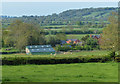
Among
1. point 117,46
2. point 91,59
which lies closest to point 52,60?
point 91,59

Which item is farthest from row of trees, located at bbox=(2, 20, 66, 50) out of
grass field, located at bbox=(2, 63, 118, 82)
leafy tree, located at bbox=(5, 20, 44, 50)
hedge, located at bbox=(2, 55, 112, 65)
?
grass field, located at bbox=(2, 63, 118, 82)

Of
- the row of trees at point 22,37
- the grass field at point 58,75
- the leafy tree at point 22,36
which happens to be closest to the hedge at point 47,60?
the grass field at point 58,75

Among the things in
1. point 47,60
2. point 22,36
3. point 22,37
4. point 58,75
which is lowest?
point 47,60

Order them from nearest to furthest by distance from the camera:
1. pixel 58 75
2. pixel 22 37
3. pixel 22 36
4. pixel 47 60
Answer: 1. pixel 58 75
2. pixel 47 60
3. pixel 22 37
4. pixel 22 36

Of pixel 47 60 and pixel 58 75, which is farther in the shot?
pixel 47 60

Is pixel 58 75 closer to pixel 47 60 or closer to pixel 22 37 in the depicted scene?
pixel 47 60

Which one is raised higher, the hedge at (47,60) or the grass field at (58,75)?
the grass field at (58,75)

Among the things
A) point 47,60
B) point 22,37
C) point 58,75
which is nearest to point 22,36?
point 22,37

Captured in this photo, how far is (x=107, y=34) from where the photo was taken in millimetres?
30062

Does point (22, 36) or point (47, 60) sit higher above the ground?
point (22, 36)

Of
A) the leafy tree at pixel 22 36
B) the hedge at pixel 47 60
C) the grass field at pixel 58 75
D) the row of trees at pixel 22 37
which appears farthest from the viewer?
the leafy tree at pixel 22 36

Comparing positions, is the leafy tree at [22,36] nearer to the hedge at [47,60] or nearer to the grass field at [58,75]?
the hedge at [47,60]

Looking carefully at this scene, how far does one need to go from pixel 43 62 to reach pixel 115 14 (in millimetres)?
12336

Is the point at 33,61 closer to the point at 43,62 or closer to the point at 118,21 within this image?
the point at 43,62
